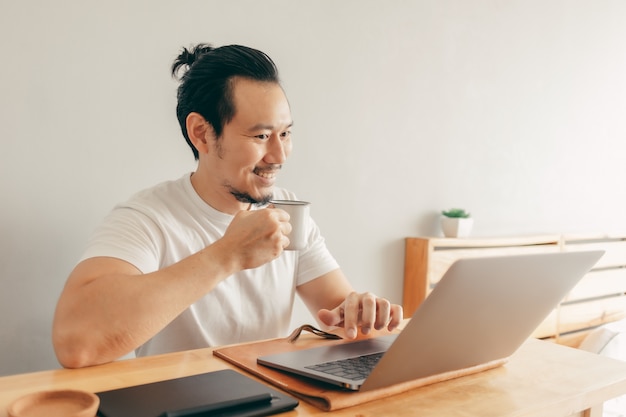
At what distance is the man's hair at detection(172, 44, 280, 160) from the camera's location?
4.63 ft

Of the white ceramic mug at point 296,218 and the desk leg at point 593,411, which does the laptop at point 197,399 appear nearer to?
the white ceramic mug at point 296,218

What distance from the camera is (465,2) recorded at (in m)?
2.52

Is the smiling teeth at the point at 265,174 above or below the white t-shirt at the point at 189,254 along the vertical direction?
above

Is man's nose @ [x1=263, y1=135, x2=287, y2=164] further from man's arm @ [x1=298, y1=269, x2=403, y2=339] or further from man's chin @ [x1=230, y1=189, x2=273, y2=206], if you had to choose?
man's arm @ [x1=298, y1=269, x2=403, y2=339]

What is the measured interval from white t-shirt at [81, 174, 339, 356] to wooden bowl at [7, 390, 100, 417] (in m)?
0.48

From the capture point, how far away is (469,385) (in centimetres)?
94

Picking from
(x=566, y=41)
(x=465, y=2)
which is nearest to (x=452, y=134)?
(x=465, y=2)

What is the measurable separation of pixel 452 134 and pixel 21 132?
1.70 meters

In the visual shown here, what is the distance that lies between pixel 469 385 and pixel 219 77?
0.90 m

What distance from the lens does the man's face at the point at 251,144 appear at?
54.6 inches

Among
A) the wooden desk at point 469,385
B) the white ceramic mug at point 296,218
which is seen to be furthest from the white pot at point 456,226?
the white ceramic mug at point 296,218

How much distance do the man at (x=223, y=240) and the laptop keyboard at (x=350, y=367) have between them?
17 cm

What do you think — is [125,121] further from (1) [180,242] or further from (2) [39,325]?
(2) [39,325]

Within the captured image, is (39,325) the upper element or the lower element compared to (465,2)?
lower
